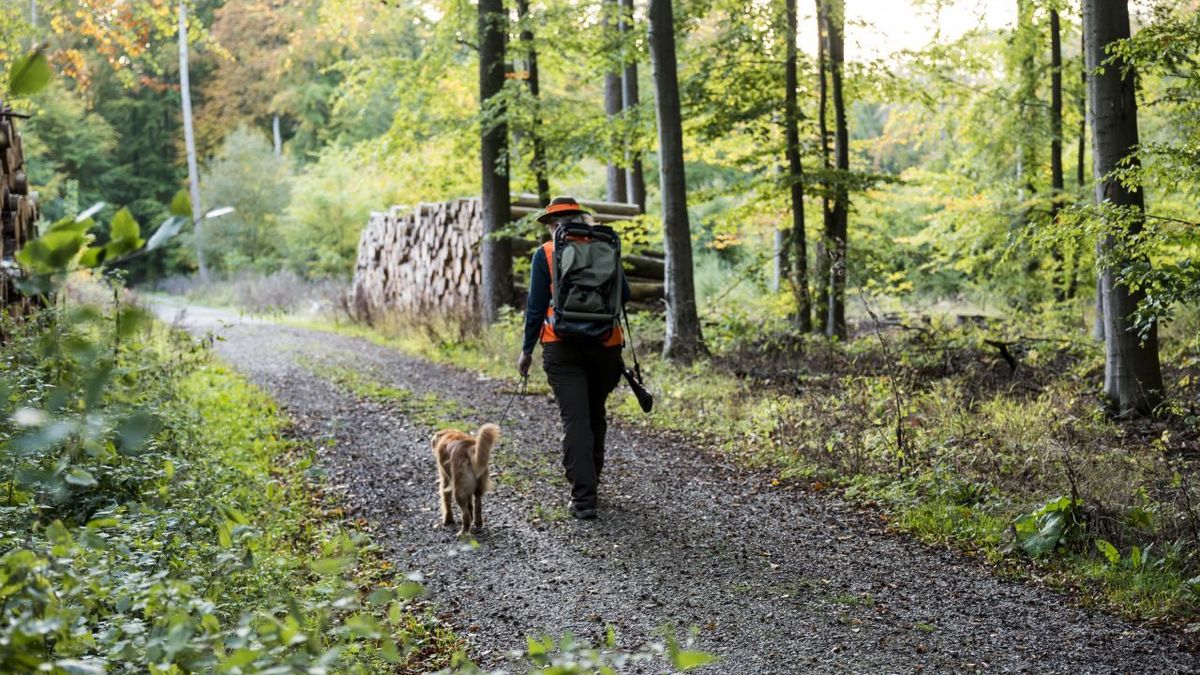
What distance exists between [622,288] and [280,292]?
2299 cm

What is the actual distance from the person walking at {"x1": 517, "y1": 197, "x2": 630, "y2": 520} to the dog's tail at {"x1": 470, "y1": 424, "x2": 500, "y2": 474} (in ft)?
2.05

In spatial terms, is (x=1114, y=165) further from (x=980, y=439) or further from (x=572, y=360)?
(x=572, y=360)

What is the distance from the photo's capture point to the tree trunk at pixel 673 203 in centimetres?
1251

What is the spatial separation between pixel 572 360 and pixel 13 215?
6.00m

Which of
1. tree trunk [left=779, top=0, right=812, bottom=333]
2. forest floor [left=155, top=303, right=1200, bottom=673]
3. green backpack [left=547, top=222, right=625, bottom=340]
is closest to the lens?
forest floor [left=155, top=303, right=1200, bottom=673]

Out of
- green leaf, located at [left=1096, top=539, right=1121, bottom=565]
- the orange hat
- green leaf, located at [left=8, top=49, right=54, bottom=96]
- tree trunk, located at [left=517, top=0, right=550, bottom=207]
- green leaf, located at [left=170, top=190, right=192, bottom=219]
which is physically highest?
tree trunk, located at [left=517, top=0, right=550, bottom=207]

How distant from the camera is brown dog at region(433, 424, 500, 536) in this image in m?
6.60

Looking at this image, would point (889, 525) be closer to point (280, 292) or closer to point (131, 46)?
point (131, 46)

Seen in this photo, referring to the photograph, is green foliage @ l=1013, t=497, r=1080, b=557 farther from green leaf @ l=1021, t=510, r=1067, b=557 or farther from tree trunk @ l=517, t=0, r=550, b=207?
tree trunk @ l=517, t=0, r=550, b=207

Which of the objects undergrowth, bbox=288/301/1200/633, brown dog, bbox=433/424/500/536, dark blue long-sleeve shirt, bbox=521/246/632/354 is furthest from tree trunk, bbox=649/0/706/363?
brown dog, bbox=433/424/500/536

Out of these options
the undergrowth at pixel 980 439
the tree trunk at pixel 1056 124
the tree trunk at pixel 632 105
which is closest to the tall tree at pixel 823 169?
the undergrowth at pixel 980 439

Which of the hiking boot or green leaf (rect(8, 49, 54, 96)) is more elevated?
green leaf (rect(8, 49, 54, 96))

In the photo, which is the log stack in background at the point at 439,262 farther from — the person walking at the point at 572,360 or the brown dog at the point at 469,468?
the brown dog at the point at 469,468

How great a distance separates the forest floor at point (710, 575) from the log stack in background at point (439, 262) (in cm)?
880
